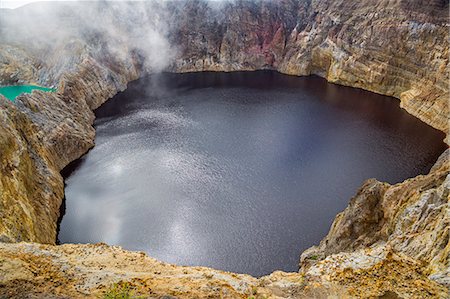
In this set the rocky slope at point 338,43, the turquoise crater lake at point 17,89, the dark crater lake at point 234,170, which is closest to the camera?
the dark crater lake at point 234,170

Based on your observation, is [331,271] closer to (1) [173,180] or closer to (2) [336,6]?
(1) [173,180]

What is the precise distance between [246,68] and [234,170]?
80.0m

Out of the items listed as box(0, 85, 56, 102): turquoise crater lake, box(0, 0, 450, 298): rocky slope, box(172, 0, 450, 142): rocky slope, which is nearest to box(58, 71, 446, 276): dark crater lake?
box(0, 0, 450, 298): rocky slope

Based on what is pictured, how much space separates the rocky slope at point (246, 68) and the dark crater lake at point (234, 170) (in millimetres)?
5050

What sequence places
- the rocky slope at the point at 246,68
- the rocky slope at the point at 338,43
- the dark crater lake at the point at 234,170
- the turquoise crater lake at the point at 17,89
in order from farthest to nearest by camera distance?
the rocky slope at the point at 338,43 → the turquoise crater lake at the point at 17,89 → the dark crater lake at the point at 234,170 → the rocky slope at the point at 246,68

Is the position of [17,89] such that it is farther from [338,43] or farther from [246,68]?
[338,43]

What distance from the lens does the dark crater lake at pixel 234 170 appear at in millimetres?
47250

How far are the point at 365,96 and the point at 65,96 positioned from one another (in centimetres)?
7797

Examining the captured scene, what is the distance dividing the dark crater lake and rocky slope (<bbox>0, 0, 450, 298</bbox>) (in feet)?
16.6

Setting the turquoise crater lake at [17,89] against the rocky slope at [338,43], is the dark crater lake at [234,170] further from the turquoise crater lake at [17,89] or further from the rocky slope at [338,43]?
the turquoise crater lake at [17,89]

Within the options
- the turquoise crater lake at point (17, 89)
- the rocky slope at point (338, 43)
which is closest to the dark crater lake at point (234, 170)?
the rocky slope at point (338, 43)

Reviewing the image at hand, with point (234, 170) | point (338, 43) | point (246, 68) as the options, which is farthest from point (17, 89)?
point (338, 43)

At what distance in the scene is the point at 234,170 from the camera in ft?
205

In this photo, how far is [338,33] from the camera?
116 metres
